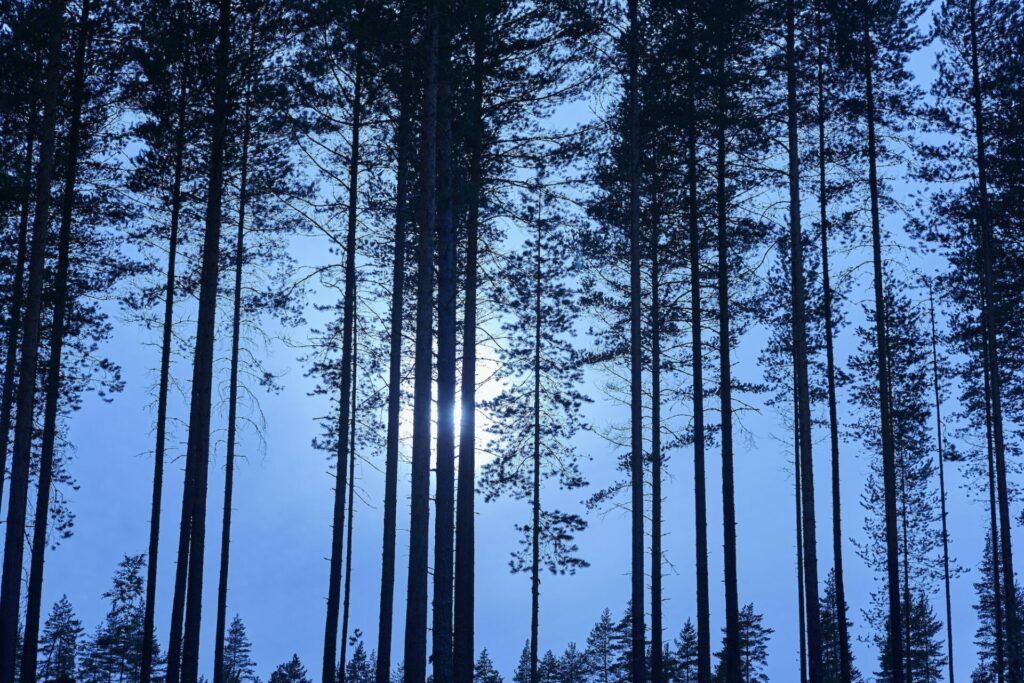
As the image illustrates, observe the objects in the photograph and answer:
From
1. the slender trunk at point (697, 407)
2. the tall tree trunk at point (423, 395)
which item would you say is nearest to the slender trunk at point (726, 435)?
the slender trunk at point (697, 407)

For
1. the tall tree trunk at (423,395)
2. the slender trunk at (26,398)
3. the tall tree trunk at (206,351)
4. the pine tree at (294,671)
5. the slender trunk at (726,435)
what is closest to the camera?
the tall tree trunk at (423,395)

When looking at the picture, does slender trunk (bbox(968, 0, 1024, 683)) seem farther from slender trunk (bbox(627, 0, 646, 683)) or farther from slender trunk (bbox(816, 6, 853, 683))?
slender trunk (bbox(627, 0, 646, 683))

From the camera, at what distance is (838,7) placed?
16.9m

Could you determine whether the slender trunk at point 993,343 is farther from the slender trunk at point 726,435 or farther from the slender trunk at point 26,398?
the slender trunk at point 26,398

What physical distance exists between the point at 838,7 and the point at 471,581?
512 inches

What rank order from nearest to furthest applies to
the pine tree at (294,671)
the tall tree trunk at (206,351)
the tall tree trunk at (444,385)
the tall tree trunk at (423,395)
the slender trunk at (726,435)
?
Answer: the tall tree trunk at (444,385), the tall tree trunk at (423,395), the tall tree trunk at (206,351), the slender trunk at (726,435), the pine tree at (294,671)

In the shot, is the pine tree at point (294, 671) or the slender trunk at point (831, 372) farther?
the pine tree at point (294, 671)

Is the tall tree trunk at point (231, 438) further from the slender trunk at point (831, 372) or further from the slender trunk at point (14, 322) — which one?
the slender trunk at point (831, 372)

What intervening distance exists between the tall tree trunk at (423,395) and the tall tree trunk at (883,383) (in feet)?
31.3

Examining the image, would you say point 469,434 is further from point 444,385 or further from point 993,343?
point 993,343

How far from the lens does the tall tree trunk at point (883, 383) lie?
17156 millimetres

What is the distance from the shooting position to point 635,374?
52.4ft

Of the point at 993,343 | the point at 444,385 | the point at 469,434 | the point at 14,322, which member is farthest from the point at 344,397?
the point at 993,343

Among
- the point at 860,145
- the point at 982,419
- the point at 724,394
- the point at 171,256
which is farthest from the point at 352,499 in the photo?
the point at 982,419
